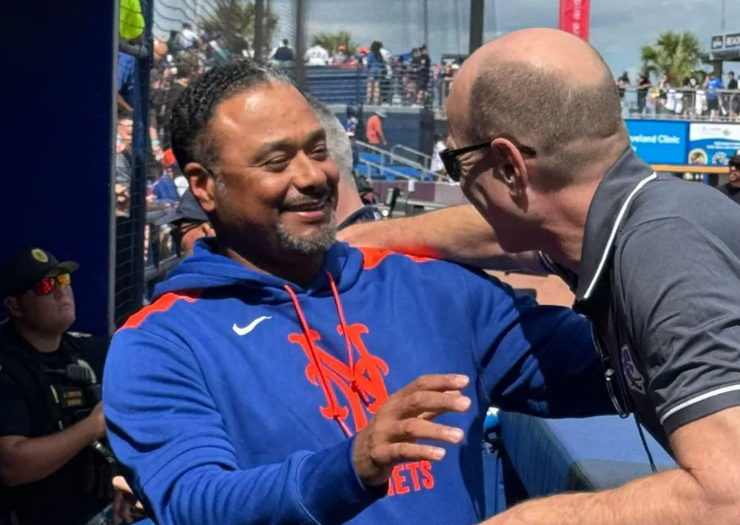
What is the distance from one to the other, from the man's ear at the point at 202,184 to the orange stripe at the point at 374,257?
34 cm

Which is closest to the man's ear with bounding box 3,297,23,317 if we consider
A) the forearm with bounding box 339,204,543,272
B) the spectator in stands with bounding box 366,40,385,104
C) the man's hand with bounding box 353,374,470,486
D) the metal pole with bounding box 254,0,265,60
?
the forearm with bounding box 339,204,543,272

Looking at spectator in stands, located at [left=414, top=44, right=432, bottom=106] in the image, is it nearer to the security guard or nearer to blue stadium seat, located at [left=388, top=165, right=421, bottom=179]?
blue stadium seat, located at [left=388, top=165, right=421, bottom=179]

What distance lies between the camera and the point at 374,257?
2.19 meters

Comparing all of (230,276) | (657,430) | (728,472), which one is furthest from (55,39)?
(728,472)

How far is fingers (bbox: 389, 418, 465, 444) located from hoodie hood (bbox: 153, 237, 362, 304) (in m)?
0.60

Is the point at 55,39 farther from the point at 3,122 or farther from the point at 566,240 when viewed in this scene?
the point at 566,240

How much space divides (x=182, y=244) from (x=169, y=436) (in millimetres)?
3041

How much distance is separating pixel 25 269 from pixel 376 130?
15484 millimetres

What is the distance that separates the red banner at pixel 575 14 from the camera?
52.1 ft

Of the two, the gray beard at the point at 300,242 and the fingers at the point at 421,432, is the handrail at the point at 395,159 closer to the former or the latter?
A: the gray beard at the point at 300,242

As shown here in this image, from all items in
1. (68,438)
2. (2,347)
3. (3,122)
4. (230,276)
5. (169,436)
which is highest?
(3,122)

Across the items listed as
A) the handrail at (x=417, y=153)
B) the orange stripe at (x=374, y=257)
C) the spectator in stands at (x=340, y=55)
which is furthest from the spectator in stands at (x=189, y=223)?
the spectator in stands at (x=340, y=55)

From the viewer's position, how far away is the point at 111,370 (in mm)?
1769

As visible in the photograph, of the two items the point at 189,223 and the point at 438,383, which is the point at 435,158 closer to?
the point at 189,223
